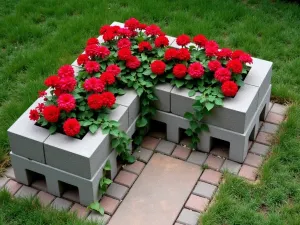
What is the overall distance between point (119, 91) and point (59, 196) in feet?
3.28

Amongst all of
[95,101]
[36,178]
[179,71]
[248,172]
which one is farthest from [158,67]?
[36,178]

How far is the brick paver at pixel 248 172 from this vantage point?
5.09 meters

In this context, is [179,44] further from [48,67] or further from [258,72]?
[48,67]

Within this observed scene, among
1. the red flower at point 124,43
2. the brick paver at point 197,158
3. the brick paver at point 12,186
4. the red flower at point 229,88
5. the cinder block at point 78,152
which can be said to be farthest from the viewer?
the red flower at point 124,43

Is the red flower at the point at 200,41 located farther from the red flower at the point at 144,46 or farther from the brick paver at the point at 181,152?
the brick paver at the point at 181,152

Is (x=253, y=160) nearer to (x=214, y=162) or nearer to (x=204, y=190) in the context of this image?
(x=214, y=162)

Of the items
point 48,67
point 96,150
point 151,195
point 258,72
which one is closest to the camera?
point 96,150

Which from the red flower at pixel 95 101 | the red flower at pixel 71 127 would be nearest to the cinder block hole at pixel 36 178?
the red flower at pixel 71 127

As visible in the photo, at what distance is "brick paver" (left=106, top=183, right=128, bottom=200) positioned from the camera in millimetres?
4941

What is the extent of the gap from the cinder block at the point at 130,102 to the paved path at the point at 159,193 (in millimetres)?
425

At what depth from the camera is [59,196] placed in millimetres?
4953

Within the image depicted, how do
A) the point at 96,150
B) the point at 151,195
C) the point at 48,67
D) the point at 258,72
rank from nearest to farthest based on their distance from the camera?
the point at 96,150
the point at 151,195
the point at 258,72
the point at 48,67

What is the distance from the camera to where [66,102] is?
4695 millimetres

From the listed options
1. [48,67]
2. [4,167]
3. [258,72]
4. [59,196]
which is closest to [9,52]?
[48,67]
